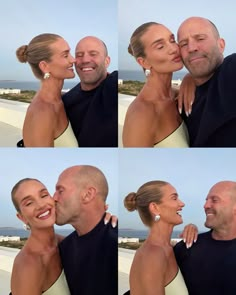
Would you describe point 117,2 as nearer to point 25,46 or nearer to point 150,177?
point 25,46

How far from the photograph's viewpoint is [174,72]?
2.02 m

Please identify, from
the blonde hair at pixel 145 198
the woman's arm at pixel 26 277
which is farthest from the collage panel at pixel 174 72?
the woman's arm at pixel 26 277

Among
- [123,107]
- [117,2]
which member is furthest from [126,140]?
[117,2]

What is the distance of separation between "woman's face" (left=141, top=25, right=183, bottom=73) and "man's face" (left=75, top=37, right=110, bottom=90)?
0.55 feet

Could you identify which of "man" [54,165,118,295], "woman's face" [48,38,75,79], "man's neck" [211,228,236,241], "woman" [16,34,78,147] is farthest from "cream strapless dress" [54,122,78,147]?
"man's neck" [211,228,236,241]

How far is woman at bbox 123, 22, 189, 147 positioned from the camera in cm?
200

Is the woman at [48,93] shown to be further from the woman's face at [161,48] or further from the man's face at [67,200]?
the woman's face at [161,48]

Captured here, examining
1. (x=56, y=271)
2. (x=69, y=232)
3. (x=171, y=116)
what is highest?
(x=171, y=116)

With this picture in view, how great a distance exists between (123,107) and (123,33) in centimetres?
29

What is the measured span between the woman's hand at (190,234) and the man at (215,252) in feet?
0.05

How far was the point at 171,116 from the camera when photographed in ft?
6.63

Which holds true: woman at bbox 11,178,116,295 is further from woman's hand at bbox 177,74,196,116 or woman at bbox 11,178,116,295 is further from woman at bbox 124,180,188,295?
woman's hand at bbox 177,74,196,116

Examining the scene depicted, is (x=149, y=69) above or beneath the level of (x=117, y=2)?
beneath

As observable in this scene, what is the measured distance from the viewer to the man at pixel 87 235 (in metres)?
2.04
